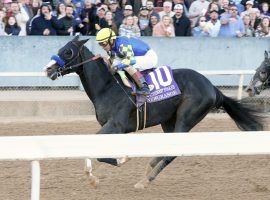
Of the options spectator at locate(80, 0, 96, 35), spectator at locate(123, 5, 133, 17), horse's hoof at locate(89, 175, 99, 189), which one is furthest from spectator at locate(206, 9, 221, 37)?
horse's hoof at locate(89, 175, 99, 189)

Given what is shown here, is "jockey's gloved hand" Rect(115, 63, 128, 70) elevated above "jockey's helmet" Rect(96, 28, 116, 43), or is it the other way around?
"jockey's helmet" Rect(96, 28, 116, 43)

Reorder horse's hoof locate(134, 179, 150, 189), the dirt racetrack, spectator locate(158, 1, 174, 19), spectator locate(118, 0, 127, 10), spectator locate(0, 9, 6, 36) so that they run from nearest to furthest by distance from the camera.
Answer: the dirt racetrack → horse's hoof locate(134, 179, 150, 189) → spectator locate(0, 9, 6, 36) → spectator locate(158, 1, 174, 19) → spectator locate(118, 0, 127, 10)

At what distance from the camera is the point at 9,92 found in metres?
14.0

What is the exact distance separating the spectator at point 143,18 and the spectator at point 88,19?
2.81 feet

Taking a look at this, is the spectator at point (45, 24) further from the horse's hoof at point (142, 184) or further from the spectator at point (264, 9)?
the horse's hoof at point (142, 184)

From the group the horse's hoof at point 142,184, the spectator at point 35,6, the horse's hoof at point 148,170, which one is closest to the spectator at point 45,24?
the spectator at point 35,6

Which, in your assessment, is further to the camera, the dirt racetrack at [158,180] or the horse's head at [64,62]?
the horse's head at [64,62]

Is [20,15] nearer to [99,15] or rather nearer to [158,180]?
[99,15]

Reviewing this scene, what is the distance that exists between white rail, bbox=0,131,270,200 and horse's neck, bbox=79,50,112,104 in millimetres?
2516

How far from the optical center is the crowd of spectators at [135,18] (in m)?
14.5

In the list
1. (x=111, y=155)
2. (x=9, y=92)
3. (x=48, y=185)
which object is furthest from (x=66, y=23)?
(x=111, y=155)

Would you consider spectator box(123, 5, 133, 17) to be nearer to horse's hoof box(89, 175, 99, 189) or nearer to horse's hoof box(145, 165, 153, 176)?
horse's hoof box(145, 165, 153, 176)

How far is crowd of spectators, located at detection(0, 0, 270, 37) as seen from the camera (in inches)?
569

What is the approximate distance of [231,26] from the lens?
15.4 meters
